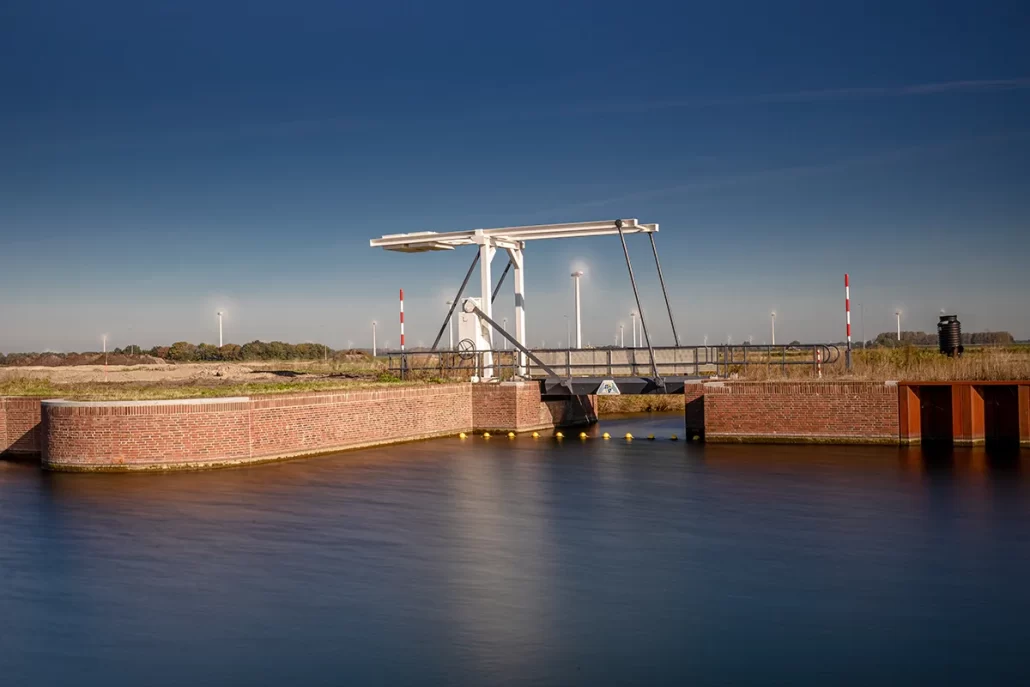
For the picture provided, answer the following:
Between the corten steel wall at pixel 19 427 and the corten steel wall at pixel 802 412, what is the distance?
1650 centimetres

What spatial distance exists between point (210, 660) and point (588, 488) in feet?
33.7

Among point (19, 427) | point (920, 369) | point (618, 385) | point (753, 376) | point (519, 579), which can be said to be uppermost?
point (920, 369)

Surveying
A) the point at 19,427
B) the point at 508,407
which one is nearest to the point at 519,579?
the point at 508,407

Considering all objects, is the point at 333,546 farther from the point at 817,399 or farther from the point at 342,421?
the point at 817,399

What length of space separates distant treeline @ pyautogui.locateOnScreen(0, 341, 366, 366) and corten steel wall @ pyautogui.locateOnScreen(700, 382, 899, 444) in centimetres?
4111

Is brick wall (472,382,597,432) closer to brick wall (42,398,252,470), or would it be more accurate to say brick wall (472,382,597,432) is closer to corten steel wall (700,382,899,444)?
corten steel wall (700,382,899,444)

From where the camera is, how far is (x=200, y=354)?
71375 millimetres

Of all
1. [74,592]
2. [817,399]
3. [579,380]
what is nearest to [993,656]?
[74,592]

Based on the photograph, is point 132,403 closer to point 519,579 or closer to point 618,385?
point 519,579

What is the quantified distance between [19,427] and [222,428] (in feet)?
24.0

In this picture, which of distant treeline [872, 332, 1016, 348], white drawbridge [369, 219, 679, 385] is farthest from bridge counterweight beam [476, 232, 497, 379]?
distant treeline [872, 332, 1016, 348]

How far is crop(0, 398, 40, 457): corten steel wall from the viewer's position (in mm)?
24672

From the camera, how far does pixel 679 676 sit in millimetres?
7887

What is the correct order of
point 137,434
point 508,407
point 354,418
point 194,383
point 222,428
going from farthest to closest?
point 194,383 < point 508,407 < point 354,418 < point 222,428 < point 137,434
